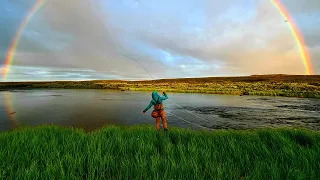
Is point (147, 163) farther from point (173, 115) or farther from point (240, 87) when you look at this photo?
point (240, 87)

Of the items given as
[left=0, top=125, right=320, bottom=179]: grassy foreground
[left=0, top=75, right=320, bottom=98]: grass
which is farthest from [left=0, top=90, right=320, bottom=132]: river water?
[left=0, top=75, right=320, bottom=98]: grass

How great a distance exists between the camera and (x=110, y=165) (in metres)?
4.61

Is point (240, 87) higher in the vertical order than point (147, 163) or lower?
higher

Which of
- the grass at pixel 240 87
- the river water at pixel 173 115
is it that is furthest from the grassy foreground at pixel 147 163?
the grass at pixel 240 87

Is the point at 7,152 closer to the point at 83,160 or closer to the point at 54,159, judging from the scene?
the point at 54,159

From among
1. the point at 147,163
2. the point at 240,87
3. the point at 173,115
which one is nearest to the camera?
the point at 147,163

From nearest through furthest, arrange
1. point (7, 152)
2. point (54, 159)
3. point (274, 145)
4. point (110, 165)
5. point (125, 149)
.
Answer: point (110, 165) < point (54, 159) < point (7, 152) < point (125, 149) < point (274, 145)

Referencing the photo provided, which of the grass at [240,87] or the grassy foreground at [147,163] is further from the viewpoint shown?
the grass at [240,87]

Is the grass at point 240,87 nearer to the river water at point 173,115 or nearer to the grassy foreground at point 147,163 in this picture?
the river water at point 173,115

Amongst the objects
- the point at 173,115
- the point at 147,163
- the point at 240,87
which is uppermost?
the point at 240,87

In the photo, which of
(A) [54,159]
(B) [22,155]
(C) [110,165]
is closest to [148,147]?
→ (C) [110,165]

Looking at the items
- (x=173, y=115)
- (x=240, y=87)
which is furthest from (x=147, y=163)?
(x=240, y=87)

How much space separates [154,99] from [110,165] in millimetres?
4036

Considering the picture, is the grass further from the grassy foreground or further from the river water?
the grassy foreground
